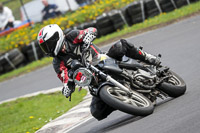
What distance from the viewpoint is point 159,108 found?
6930mm

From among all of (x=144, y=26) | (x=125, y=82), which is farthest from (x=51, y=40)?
(x=144, y=26)

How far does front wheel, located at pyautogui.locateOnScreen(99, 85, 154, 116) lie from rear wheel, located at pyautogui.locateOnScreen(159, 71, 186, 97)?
2.20ft

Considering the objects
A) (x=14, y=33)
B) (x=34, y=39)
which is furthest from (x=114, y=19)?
(x=14, y=33)

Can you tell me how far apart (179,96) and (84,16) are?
550 inches

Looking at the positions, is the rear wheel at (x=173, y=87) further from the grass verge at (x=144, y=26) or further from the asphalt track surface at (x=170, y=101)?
the grass verge at (x=144, y=26)

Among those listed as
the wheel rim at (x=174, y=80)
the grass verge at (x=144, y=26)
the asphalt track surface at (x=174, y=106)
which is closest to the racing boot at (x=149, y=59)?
the wheel rim at (x=174, y=80)

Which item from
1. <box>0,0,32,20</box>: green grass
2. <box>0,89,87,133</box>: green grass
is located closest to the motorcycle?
<box>0,89,87,133</box>: green grass

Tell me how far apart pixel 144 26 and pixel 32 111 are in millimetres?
8184

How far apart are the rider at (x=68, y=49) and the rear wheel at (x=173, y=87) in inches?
28.7

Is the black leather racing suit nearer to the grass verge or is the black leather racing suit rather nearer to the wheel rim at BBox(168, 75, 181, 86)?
the wheel rim at BBox(168, 75, 181, 86)

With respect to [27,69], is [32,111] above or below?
above

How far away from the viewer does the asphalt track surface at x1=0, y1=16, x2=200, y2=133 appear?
5688 millimetres

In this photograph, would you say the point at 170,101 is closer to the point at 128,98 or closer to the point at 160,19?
the point at 128,98

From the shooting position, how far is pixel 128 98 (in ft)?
21.3
